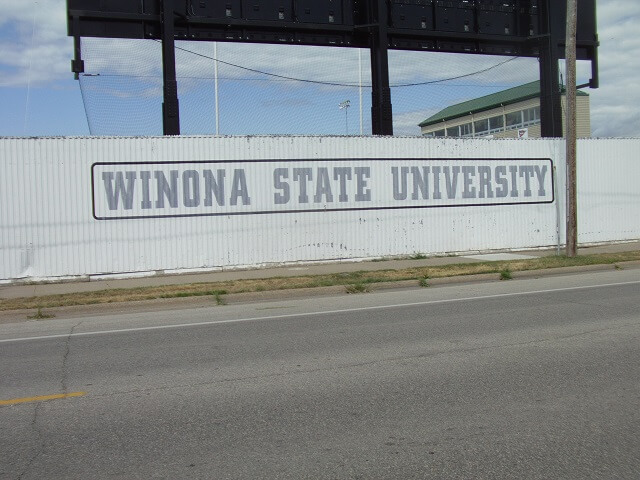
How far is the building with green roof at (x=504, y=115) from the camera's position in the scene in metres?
53.2

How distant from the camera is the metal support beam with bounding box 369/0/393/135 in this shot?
1850cm

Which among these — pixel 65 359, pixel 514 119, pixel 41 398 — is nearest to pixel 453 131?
pixel 514 119

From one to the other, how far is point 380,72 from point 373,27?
1244mm

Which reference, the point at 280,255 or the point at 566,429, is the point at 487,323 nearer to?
the point at 566,429

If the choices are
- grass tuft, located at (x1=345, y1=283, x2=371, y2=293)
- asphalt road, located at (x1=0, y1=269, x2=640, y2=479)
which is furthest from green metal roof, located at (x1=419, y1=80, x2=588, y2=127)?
asphalt road, located at (x1=0, y1=269, x2=640, y2=479)

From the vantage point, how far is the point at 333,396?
6.09 metres

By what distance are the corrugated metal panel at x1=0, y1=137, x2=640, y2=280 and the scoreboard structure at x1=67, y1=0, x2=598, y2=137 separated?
4.36 ft

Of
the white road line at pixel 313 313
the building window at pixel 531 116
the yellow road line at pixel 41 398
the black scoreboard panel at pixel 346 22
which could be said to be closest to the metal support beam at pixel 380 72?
the black scoreboard panel at pixel 346 22

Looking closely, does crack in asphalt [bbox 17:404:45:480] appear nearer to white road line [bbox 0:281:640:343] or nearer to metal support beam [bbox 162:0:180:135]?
white road line [bbox 0:281:640:343]

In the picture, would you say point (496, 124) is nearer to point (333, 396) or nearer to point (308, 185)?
point (308, 185)

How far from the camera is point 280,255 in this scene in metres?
17.4

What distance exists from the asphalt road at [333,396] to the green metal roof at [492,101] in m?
43.2

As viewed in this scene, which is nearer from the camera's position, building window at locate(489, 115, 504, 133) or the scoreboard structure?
the scoreboard structure

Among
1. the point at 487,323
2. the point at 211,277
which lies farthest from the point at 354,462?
the point at 211,277
